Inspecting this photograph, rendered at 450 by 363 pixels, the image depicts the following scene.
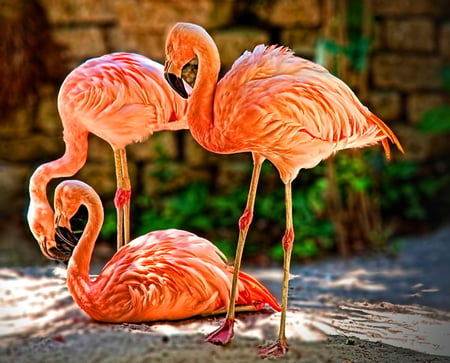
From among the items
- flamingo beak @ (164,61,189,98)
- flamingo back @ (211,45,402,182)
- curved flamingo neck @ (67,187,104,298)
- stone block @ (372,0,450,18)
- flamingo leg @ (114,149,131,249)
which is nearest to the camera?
flamingo back @ (211,45,402,182)

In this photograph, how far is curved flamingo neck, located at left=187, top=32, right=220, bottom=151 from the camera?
195cm

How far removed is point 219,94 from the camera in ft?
6.37

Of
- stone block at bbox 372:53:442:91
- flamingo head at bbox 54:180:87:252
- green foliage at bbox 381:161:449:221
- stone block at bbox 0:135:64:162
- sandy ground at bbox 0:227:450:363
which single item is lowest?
sandy ground at bbox 0:227:450:363

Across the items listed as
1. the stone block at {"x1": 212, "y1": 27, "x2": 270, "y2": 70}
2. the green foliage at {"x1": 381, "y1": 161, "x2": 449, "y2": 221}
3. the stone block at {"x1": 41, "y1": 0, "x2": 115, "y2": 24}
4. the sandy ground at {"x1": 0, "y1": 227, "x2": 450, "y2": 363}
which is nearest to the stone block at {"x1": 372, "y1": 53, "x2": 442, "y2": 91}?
the green foliage at {"x1": 381, "y1": 161, "x2": 449, "y2": 221}

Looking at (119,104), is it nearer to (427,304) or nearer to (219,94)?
(219,94)

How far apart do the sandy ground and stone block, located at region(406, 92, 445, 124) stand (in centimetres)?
172

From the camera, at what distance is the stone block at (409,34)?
445 cm

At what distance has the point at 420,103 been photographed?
452cm

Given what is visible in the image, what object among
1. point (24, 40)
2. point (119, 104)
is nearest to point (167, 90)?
point (119, 104)

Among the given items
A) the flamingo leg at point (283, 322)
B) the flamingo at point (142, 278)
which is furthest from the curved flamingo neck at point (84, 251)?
the flamingo leg at point (283, 322)

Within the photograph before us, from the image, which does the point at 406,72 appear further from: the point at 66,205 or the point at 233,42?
the point at 66,205

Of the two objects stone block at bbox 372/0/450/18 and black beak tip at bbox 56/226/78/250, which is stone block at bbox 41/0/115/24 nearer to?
stone block at bbox 372/0/450/18

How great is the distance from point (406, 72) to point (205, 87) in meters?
2.78

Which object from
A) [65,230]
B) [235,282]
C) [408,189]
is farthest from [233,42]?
[235,282]
